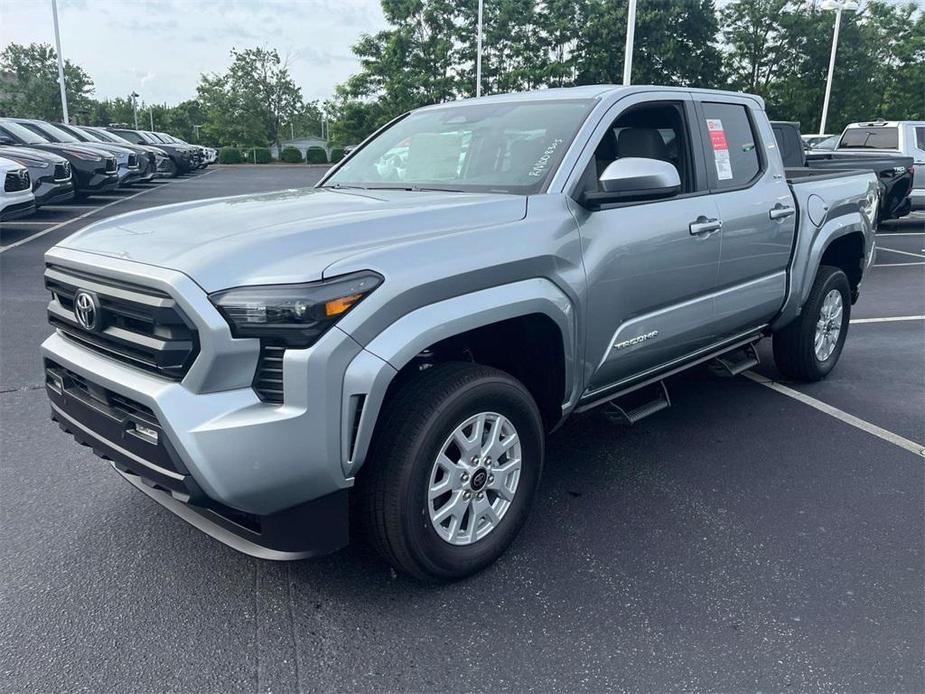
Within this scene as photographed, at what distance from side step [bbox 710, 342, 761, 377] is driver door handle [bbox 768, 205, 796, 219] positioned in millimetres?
839

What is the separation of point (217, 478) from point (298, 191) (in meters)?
2.02

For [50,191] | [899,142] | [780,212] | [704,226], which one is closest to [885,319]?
[780,212]

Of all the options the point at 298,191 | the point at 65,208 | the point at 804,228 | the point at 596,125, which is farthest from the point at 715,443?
the point at 65,208

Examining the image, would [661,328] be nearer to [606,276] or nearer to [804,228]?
[606,276]

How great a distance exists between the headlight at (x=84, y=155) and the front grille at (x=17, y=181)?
173 inches

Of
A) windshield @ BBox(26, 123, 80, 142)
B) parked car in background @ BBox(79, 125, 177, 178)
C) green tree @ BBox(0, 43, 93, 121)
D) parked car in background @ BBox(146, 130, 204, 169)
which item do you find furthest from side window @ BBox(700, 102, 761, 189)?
green tree @ BBox(0, 43, 93, 121)

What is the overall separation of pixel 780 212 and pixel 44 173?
11983 mm

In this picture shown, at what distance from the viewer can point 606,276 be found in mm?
3244

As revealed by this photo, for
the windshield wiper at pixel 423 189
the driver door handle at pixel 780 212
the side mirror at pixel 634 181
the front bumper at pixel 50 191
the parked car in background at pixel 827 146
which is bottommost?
the front bumper at pixel 50 191

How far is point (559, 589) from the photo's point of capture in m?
2.85

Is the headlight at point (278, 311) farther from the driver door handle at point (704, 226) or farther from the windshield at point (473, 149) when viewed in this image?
the driver door handle at point (704, 226)

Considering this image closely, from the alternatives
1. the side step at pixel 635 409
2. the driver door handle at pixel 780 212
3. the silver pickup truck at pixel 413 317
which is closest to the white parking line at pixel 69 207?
the silver pickup truck at pixel 413 317

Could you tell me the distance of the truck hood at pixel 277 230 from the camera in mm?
2369

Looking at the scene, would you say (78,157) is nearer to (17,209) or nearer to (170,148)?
(17,209)
